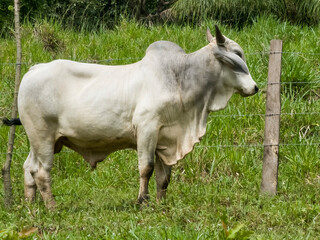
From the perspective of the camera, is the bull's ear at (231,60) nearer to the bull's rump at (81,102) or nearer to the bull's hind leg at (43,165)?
the bull's rump at (81,102)

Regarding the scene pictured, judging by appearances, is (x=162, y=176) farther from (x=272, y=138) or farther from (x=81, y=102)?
(x=272, y=138)

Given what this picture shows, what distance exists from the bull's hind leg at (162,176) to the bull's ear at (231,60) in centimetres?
96

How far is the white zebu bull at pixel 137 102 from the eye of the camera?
5734 millimetres

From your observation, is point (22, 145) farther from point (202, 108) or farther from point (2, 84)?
point (202, 108)

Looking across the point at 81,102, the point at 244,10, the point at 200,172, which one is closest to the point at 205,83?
the point at 81,102

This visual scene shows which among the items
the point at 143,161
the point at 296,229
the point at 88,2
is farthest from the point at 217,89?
the point at 88,2

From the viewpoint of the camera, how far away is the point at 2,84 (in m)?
9.39

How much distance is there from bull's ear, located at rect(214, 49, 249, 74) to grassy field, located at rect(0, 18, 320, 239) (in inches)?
43.0

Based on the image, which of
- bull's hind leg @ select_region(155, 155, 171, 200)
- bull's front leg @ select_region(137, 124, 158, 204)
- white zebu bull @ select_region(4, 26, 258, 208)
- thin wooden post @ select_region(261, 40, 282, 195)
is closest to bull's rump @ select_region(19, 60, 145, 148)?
white zebu bull @ select_region(4, 26, 258, 208)

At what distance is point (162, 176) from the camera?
6.02 m

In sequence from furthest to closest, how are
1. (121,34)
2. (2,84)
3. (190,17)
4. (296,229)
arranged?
(190,17), (121,34), (2,84), (296,229)

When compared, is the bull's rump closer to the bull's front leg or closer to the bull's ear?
the bull's front leg

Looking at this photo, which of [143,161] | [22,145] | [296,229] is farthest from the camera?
[22,145]

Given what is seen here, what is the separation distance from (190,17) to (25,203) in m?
7.96
